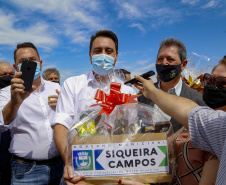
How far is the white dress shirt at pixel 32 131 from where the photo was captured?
2588mm

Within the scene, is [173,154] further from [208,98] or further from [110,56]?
[110,56]

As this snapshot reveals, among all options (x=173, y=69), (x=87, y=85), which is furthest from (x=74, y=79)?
(x=173, y=69)

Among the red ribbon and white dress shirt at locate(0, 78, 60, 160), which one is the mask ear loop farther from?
white dress shirt at locate(0, 78, 60, 160)

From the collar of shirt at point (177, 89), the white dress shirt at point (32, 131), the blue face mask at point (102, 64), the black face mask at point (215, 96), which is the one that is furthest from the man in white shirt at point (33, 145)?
the black face mask at point (215, 96)

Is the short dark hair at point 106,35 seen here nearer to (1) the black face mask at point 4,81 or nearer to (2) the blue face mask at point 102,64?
(2) the blue face mask at point 102,64

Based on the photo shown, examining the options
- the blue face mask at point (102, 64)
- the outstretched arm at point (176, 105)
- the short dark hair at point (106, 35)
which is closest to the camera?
the outstretched arm at point (176, 105)

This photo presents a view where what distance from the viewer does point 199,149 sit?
1261 millimetres

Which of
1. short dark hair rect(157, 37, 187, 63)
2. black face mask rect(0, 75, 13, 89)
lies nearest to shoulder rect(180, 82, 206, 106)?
short dark hair rect(157, 37, 187, 63)

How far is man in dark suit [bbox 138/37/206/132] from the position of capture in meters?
2.81

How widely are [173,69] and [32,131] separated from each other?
2.09m

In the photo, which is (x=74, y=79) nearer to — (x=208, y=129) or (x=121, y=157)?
(x=121, y=157)

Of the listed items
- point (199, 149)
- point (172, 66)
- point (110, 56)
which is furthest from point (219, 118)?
point (172, 66)

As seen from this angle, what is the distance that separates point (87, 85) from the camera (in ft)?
7.49

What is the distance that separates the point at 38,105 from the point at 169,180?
2.05m
